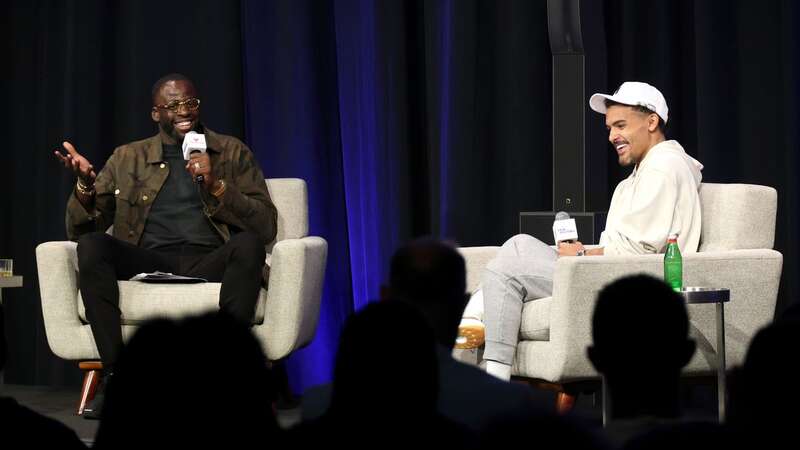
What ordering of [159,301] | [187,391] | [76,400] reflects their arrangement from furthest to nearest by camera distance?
[76,400]
[159,301]
[187,391]

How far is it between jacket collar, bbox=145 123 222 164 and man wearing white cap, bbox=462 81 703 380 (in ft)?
4.21

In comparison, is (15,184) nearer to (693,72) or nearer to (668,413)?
→ (693,72)

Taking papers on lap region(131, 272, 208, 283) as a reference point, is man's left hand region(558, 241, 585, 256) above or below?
above

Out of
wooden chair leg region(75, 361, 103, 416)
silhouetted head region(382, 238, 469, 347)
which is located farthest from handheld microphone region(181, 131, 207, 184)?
silhouetted head region(382, 238, 469, 347)

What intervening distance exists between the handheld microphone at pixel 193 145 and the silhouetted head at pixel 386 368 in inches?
112

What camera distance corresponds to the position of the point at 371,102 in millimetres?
5031

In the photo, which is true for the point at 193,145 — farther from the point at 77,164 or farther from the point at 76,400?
the point at 76,400

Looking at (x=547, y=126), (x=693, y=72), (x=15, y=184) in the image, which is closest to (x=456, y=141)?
(x=547, y=126)

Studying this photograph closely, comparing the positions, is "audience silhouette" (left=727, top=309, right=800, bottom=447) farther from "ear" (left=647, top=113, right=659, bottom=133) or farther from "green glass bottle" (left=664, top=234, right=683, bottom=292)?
"ear" (left=647, top=113, right=659, bottom=133)

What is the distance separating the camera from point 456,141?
4.82m

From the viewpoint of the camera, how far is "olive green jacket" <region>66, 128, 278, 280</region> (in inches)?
170

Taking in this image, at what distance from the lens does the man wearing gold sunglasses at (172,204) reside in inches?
163

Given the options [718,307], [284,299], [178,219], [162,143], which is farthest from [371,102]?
[718,307]

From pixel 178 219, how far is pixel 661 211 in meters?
1.85
